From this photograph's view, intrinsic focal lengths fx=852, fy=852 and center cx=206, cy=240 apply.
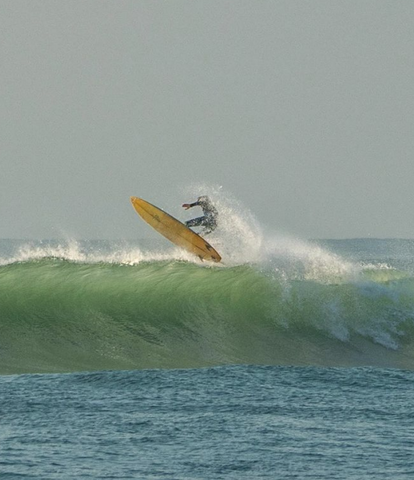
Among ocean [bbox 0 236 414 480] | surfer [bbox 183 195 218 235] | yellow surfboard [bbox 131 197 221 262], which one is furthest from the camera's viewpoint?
yellow surfboard [bbox 131 197 221 262]

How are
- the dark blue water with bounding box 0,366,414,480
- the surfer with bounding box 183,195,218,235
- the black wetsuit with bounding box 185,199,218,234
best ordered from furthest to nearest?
1. the black wetsuit with bounding box 185,199,218,234
2. the surfer with bounding box 183,195,218,235
3. the dark blue water with bounding box 0,366,414,480

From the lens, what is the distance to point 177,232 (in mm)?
21250

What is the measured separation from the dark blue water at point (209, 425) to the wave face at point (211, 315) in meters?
1.26

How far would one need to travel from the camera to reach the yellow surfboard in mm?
21062

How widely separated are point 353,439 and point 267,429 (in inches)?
43.4

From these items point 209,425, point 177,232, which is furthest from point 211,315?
point 209,425

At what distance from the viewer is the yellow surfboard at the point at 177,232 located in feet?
69.1

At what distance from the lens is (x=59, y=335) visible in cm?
1695

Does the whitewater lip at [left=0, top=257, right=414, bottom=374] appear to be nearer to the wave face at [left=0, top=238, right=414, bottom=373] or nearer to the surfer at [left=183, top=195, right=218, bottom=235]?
the wave face at [left=0, top=238, right=414, bottom=373]

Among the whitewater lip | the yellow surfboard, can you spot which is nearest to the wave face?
the whitewater lip

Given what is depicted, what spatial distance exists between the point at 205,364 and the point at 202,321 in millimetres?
2266

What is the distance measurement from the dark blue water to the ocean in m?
0.03

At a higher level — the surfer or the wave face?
the surfer

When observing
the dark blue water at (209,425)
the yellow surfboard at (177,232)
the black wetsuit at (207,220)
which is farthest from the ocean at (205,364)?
the black wetsuit at (207,220)
